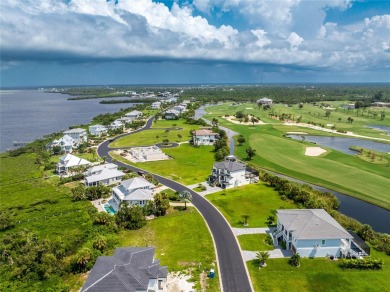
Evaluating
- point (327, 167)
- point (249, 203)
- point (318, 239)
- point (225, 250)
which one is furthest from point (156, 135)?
point (318, 239)

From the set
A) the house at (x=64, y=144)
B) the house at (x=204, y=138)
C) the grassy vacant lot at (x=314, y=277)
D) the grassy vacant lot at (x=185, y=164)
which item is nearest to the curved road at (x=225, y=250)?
the grassy vacant lot at (x=314, y=277)

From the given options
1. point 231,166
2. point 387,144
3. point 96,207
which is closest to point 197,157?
point 231,166

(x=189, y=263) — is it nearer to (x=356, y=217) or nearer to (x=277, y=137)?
(x=356, y=217)

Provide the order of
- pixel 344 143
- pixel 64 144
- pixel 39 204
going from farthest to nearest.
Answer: pixel 344 143 → pixel 64 144 → pixel 39 204

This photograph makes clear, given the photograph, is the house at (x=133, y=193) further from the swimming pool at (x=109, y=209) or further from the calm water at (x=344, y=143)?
the calm water at (x=344, y=143)

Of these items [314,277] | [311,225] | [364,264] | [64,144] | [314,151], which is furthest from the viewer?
[64,144]

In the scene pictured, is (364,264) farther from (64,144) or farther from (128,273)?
(64,144)
